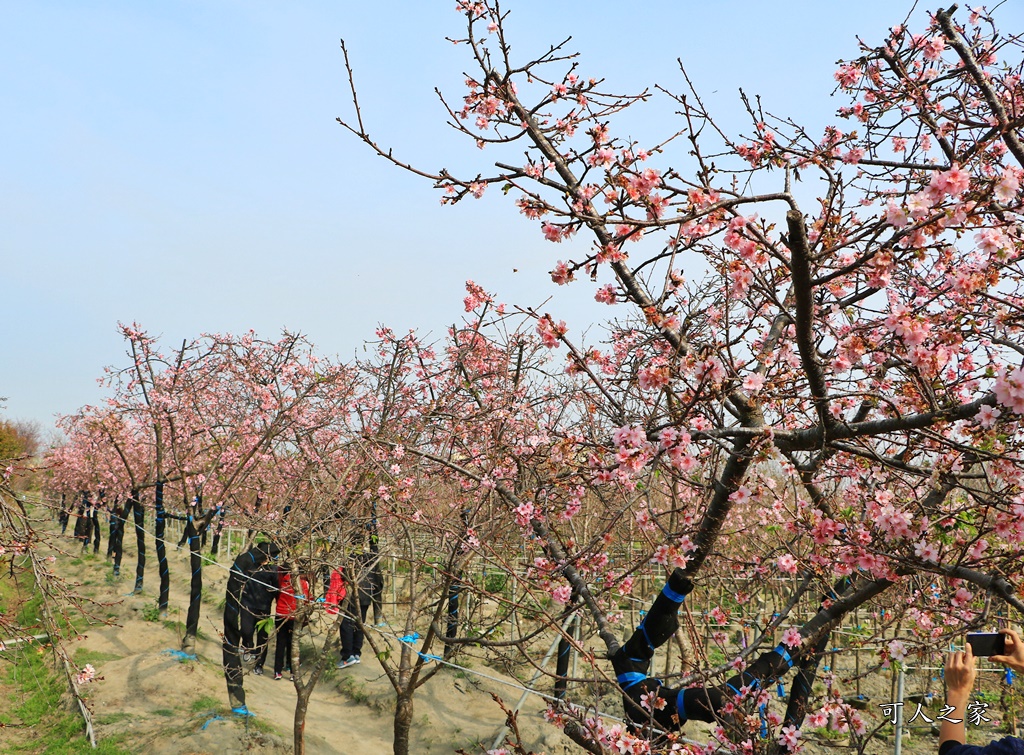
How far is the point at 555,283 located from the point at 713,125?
1.35 m

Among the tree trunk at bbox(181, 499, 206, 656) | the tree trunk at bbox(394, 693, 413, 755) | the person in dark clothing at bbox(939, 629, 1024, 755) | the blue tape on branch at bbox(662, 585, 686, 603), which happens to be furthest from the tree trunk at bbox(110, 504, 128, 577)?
the person in dark clothing at bbox(939, 629, 1024, 755)

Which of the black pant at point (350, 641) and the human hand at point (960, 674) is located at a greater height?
the human hand at point (960, 674)

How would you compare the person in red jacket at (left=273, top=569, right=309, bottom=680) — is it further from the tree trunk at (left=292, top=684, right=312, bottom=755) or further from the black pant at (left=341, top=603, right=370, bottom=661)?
the black pant at (left=341, top=603, right=370, bottom=661)

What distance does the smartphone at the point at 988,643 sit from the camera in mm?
2535

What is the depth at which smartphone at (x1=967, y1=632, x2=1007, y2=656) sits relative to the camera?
2535 millimetres

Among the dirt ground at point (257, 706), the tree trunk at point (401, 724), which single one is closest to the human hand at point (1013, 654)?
the tree trunk at point (401, 724)

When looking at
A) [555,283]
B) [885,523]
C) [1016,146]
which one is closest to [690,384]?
[555,283]

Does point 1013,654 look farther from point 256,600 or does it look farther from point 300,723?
point 256,600

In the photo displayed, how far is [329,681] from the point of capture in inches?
453

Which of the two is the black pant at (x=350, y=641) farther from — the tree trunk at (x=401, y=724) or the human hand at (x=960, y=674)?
the human hand at (x=960, y=674)

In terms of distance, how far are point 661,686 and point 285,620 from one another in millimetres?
6519

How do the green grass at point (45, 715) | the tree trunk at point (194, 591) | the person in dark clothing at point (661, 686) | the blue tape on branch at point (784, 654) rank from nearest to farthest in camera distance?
the person in dark clothing at point (661, 686), the blue tape on branch at point (784, 654), the green grass at point (45, 715), the tree trunk at point (194, 591)

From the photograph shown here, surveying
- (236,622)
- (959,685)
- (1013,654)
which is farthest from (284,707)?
(1013,654)

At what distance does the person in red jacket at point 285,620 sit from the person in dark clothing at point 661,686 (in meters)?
4.08
